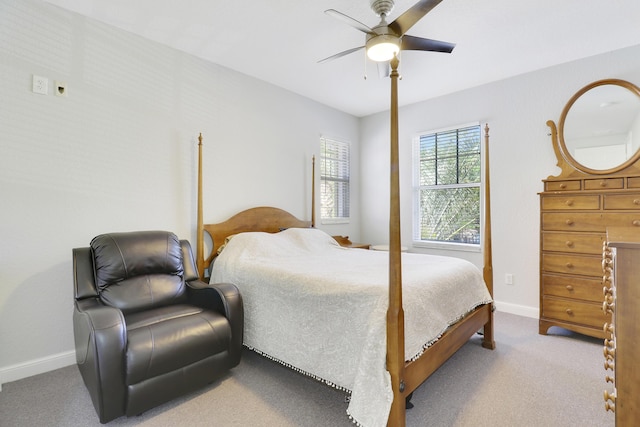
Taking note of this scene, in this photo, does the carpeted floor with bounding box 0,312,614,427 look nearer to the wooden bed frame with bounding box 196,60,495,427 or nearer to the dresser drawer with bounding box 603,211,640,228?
the wooden bed frame with bounding box 196,60,495,427

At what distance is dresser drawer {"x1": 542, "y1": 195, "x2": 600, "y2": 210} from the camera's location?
104 inches

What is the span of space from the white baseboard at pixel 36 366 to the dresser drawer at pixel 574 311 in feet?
13.1

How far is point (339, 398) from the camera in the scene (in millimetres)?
1904

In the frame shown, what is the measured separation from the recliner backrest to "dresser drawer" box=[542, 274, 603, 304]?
10.3ft

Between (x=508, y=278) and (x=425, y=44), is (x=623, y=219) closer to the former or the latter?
(x=508, y=278)

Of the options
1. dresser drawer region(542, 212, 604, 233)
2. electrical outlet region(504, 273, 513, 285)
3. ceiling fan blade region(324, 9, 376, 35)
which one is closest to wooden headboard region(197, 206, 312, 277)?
ceiling fan blade region(324, 9, 376, 35)

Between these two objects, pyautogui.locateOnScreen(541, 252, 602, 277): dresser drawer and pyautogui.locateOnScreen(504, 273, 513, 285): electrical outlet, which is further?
pyautogui.locateOnScreen(504, 273, 513, 285): electrical outlet

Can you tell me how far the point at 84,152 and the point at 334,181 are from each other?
293 centimetres

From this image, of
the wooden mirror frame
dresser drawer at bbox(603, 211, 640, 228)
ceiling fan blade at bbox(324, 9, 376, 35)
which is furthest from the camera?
the wooden mirror frame

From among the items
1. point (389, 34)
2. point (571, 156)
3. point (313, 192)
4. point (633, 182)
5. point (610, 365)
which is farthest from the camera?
point (313, 192)

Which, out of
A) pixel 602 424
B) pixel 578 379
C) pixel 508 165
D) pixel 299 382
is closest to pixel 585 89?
pixel 508 165

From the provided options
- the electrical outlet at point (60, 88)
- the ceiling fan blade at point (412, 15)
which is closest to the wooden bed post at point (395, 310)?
Answer: the ceiling fan blade at point (412, 15)

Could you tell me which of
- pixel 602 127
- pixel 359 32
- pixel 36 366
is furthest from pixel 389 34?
pixel 36 366

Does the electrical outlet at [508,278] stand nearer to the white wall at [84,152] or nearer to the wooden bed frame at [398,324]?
the wooden bed frame at [398,324]
